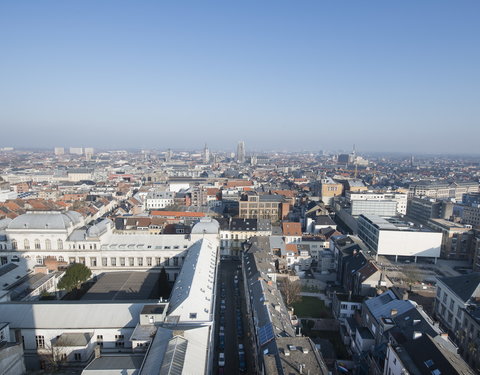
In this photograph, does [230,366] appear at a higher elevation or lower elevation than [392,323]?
lower

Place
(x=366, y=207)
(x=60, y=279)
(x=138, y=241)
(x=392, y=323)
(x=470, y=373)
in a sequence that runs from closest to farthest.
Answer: (x=470, y=373) < (x=392, y=323) < (x=60, y=279) < (x=138, y=241) < (x=366, y=207)

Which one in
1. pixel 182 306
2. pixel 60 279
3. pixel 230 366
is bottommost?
pixel 230 366

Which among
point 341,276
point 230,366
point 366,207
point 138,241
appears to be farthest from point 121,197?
point 230,366

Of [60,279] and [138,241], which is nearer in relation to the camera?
[60,279]

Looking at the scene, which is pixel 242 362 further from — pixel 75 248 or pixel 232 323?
pixel 75 248

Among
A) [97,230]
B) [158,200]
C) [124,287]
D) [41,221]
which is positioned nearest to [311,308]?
[124,287]

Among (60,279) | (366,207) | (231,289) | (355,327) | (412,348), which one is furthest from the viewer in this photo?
(366,207)

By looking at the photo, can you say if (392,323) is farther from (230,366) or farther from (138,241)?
(138,241)

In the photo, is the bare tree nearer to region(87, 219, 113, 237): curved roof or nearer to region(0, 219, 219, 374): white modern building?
region(0, 219, 219, 374): white modern building
